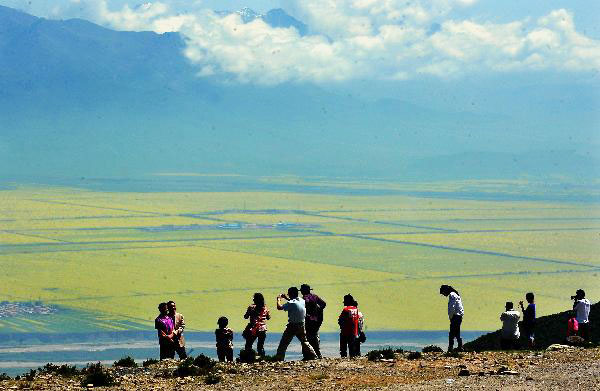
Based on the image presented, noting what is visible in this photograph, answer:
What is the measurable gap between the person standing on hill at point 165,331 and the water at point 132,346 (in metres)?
61.8

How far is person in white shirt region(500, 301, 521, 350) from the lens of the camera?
2167 centimetres

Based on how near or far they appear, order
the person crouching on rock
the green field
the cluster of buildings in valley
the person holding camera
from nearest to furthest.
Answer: the person holding camera → the person crouching on rock → the green field → the cluster of buildings in valley

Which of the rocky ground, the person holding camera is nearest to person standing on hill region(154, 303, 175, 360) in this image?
the rocky ground

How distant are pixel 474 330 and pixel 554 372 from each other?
263ft

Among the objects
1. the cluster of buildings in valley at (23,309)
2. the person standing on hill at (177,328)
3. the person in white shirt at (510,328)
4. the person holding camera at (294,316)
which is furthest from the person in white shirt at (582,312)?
the cluster of buildings in valley at (23,309)

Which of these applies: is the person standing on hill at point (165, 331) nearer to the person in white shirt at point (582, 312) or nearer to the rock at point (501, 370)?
the rock at point (501, 370)

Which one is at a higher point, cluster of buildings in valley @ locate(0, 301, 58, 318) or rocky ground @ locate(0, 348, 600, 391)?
cluster of buildings in valley @ locate(0, 301, 58, 318)

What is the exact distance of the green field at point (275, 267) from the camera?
10994 centimetres

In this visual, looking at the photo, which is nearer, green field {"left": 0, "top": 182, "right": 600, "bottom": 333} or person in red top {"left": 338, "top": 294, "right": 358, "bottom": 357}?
person in red top {"left": 338, "top": 294, "right": 358, "bottom": 357}

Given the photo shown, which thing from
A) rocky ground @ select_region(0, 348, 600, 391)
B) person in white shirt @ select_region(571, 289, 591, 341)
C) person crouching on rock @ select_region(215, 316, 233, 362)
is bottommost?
rocky ground @ select_region(0, 348, 600, 391)

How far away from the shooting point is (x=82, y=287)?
12669 cm

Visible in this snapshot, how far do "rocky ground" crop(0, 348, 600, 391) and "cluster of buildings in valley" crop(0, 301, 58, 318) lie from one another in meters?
95.7

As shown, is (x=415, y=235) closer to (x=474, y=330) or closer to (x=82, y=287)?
(x=82, y=287)

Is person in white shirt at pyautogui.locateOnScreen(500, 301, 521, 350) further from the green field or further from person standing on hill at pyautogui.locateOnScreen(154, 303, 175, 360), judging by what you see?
the green field
